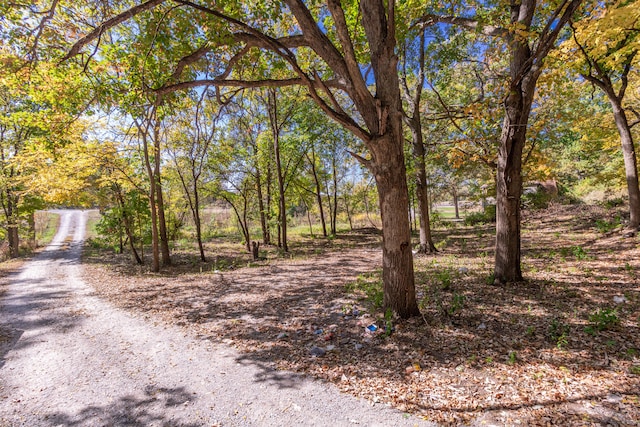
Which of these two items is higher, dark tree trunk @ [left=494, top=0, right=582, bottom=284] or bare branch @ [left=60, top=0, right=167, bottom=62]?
bare branch @ [left=60, top=0, right=167, bottom=62]

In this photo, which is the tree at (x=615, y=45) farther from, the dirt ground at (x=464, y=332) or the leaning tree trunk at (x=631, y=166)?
the dirt ground at (x=464, y=332)

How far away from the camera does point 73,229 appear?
2722cm

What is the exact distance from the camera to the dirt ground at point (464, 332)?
253cm

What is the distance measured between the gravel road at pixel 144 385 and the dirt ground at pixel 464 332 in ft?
0.95

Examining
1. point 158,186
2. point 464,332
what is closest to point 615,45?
point 464,332

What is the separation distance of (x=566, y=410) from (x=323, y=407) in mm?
2095

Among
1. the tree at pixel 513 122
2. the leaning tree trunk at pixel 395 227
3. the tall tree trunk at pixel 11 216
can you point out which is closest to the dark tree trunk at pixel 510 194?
the tree at pixel 513 122

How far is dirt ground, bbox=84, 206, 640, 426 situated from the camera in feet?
8.31

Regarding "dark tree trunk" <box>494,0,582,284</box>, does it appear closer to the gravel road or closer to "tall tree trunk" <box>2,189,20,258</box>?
Result: the gravel road

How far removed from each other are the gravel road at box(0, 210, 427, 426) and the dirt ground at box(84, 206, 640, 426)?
0.29m

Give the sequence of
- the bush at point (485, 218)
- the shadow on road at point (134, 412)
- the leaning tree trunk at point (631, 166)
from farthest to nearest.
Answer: the bush at point (485, 218) → the leaning tree trunk at point (631, 166) → the shadow on road at point (134, 412)

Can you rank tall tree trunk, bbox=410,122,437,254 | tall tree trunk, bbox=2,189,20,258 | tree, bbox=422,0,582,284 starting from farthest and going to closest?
1. tall tree trunk, bbox=2,189,20,258
2. tall tree trunk, bbox=410,122,437,254
3. tree, bbox=422,0,582,284

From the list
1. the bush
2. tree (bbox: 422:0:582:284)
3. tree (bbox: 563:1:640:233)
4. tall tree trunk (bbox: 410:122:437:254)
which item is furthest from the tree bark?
the bush

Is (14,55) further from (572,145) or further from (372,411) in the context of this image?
(572,145)
